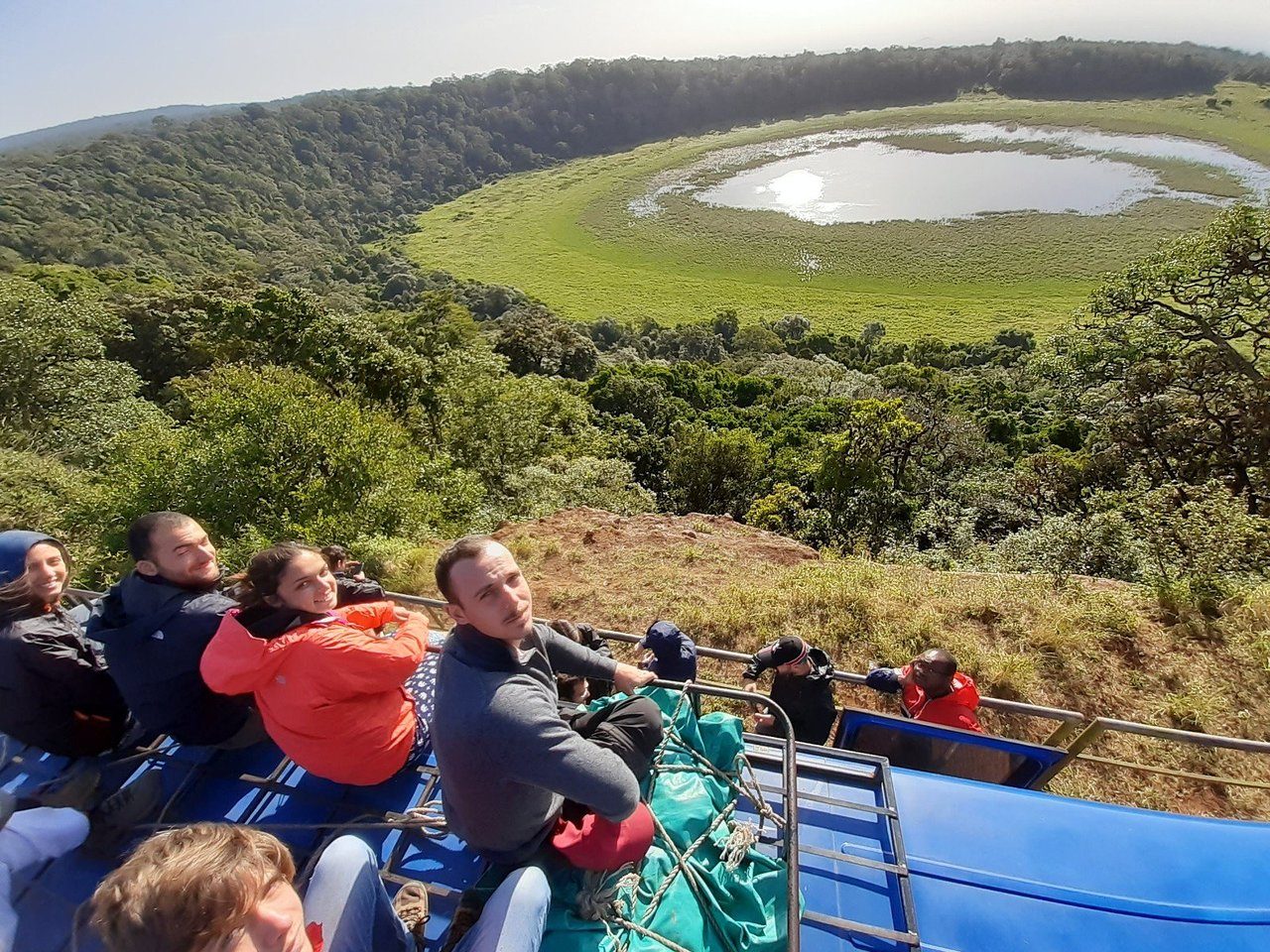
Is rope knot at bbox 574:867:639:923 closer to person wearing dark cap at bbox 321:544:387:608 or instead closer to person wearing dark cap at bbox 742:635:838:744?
person wearing dark cap at bbox 742:635:838:744

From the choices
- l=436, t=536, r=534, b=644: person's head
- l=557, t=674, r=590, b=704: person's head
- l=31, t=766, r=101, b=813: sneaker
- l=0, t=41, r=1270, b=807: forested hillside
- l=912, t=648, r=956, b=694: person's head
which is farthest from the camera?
l=0, t=41, r=1270, b=807: forested hillside

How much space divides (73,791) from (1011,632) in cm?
821

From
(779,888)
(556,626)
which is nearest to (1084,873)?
(779,888)

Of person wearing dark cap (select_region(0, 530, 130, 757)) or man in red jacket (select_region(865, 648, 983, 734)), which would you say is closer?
person wearing dark cap (select_region(0, 530, 130, 757))

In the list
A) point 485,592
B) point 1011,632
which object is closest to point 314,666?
point 485,592

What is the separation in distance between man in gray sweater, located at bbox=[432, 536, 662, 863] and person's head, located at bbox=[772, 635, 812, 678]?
1964 mm

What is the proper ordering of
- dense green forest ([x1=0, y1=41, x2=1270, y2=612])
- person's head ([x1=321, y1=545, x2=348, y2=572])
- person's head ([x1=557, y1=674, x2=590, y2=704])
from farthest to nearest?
dense green forest ([x1=0, y1=41, x2=1270, y2=612]) → person's head ([x1=321, y1=545, x2=348, y2=572]) → person's head ([x1=557, y1=674, x2=590, y2=704])

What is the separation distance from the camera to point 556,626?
399cm

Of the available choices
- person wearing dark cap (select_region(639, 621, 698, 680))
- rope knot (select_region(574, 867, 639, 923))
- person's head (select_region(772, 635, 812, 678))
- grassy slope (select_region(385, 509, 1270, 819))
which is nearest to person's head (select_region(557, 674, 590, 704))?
person wearing dark cap (select_region(639, 621, 698, 680))

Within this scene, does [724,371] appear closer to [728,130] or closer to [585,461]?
[585,461]

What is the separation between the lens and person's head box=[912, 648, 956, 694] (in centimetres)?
457

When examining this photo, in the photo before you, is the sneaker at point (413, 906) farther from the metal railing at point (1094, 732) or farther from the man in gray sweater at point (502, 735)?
the metal railing at point (1094, 732)

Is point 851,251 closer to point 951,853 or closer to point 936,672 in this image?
point 936,672

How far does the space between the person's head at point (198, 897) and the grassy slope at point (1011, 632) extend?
6.11 metres
